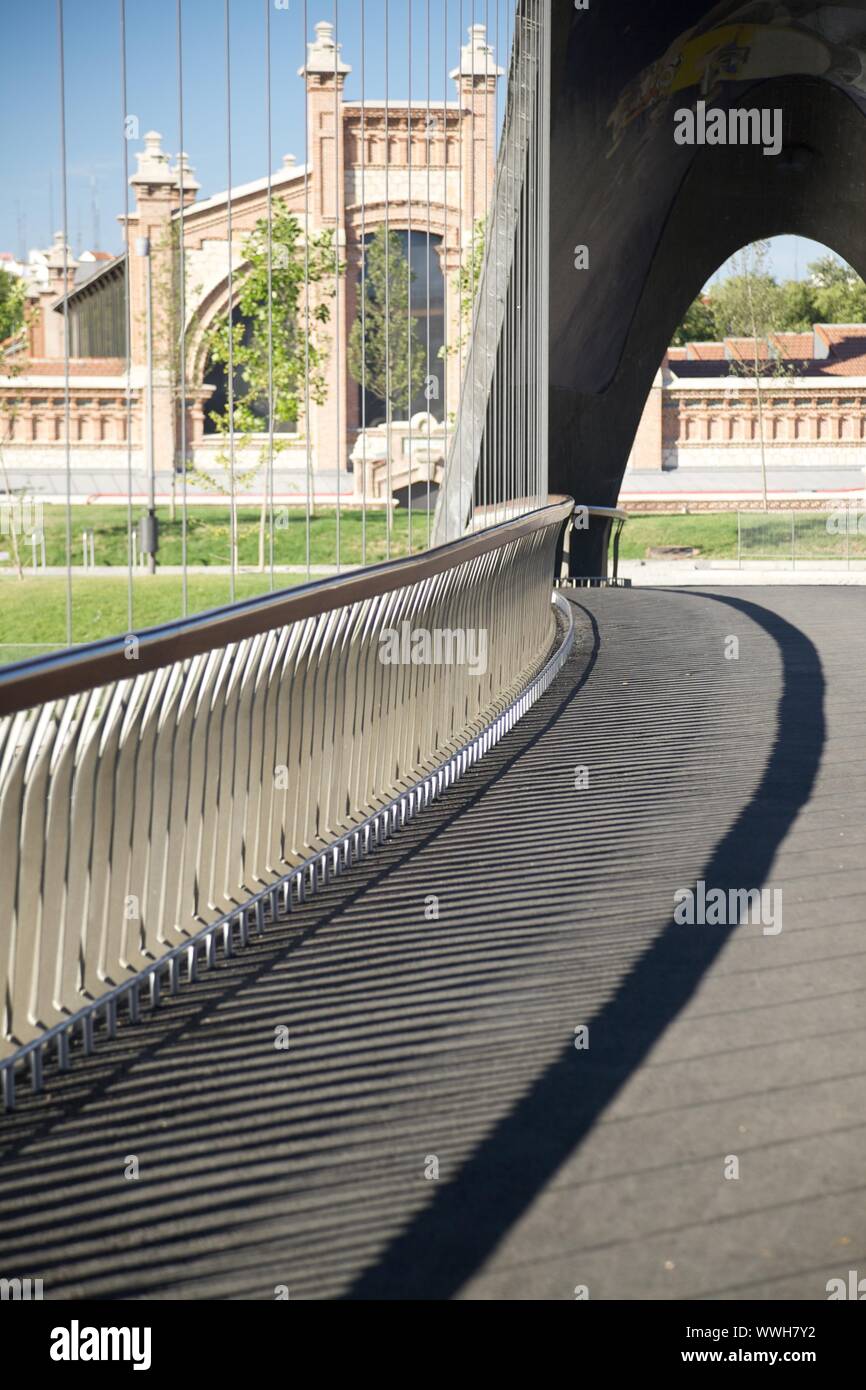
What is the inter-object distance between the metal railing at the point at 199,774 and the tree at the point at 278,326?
71 cm

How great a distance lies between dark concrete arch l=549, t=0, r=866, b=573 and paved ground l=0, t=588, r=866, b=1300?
13.6 metres

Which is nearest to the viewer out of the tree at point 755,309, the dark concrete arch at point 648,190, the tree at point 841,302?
the dark concrete arch at point 648,190

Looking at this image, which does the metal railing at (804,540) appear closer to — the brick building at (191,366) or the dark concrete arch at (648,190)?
the dark concrete arch at (648,190)

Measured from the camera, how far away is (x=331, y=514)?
36.4 meters

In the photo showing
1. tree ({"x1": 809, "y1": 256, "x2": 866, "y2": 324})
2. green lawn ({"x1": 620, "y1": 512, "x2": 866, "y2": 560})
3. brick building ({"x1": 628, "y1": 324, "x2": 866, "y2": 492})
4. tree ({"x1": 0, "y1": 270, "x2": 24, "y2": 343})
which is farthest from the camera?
tree ({"x1": 809, "y1": 256, "x2": 866, "y2": 324})

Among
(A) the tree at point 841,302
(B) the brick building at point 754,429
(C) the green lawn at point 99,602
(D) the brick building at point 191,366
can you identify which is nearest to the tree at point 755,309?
(B) the brick building at point 754,429

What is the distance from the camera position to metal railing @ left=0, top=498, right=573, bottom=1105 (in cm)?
350

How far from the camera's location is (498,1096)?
354 cm

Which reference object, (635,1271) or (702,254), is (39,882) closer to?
(635,1271)

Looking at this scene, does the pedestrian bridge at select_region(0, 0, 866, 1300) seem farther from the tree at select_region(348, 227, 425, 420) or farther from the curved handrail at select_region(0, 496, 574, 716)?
the tree at select_region(348, 227, 425, 420)

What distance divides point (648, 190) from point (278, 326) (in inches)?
254

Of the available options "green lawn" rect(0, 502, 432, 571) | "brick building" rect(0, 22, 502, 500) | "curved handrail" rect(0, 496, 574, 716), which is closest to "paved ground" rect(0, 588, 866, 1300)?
"curved handrail" rect(0, 496, 574, 716)

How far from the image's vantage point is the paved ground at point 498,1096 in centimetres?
283

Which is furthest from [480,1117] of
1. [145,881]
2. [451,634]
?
[451,634]
